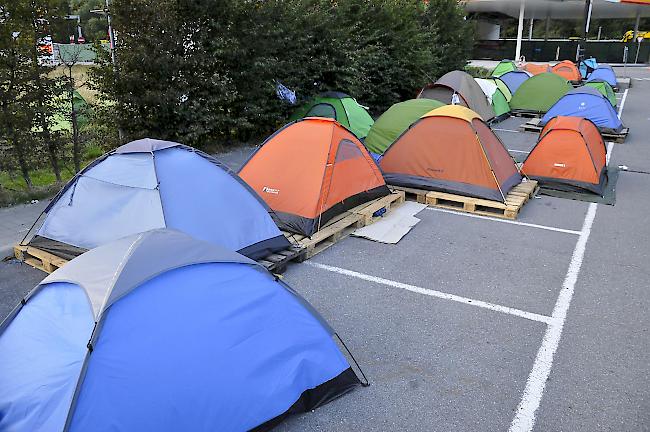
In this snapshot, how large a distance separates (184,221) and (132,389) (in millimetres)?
2411

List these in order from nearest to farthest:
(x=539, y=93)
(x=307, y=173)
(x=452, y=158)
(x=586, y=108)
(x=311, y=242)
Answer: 1. (x=311, y=242)
2. (x=307, y=173)
3. (x=452, y=158)
4. (x=586, y=108)
5. (x=539, y=93)

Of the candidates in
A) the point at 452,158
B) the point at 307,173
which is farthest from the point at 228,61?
the point at 452,158

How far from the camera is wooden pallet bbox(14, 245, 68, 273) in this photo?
5.51 metres

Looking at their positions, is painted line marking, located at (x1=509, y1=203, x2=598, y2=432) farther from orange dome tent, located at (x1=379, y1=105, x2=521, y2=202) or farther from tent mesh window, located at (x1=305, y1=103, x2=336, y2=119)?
tent mesh window, located at (x1=305, y1=103, x2=336, y2=119)

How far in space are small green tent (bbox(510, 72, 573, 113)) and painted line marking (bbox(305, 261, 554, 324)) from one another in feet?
43.9

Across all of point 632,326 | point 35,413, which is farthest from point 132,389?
point 632,326

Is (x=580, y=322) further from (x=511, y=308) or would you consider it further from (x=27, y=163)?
(x=27, y=163)

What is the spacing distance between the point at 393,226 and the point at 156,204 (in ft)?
10.9

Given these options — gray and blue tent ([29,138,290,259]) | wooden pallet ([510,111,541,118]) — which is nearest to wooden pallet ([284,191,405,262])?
gray and blue tent ([29,138,290,259])

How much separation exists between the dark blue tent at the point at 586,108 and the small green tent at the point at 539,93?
3.68 meters

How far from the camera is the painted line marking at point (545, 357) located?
362cm

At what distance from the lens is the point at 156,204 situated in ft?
16.8

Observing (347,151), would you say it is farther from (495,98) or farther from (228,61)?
(495,98)

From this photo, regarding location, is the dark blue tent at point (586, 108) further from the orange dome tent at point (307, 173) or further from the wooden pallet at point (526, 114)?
the orange dome tent at point (307, 173)
